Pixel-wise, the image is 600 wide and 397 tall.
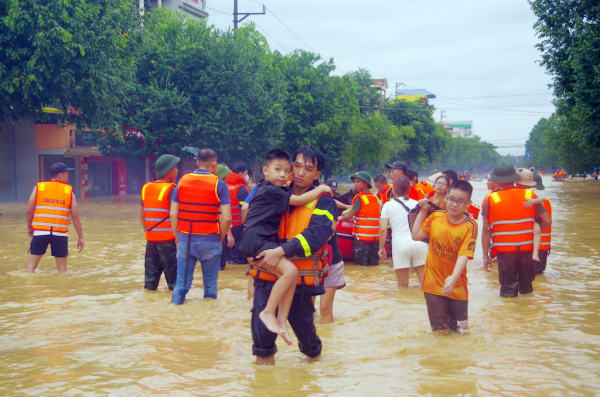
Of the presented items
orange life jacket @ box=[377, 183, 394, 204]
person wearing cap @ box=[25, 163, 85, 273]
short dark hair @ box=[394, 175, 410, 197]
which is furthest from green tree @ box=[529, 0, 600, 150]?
person wearing cap @ box=[25, 163, 85, 273]

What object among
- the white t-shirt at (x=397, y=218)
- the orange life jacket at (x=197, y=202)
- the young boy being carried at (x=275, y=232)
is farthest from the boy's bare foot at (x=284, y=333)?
the white t-shirt at (x=397, y=218)

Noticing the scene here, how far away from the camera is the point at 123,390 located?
168 inches

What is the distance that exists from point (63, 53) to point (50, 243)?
32.4 ft

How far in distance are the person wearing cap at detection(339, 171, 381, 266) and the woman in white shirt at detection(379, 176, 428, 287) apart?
977 mm

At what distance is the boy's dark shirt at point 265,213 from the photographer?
412cm

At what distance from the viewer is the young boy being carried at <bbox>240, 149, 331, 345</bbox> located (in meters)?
4.06

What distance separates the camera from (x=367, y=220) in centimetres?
1023

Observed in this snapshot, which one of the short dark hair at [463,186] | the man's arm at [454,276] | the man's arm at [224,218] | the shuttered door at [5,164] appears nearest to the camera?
the man's arm at [454,276]

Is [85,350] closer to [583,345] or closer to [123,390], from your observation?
[123,390]

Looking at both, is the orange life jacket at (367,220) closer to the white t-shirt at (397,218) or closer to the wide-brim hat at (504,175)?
the white t-shirt at (397,218)

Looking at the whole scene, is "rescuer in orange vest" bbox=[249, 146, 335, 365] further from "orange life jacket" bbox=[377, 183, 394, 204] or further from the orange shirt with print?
"orange life jacket" bbox=[377, 183, 394, 204]

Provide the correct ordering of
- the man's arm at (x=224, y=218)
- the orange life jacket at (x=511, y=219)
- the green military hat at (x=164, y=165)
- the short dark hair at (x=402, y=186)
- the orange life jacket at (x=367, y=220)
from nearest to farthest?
the man's arm at (x=224, y=218)
the orange life jacket at (x=511, y=219)
the green military hat at (x=164, y=165)
the short dark hair at (x=402, y=186)
the orange life jacket at (x=367, y=220)

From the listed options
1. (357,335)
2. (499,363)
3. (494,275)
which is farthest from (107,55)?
(499,363)

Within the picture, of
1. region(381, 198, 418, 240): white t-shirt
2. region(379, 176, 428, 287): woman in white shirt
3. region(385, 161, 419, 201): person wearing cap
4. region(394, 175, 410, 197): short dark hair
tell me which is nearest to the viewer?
region(379, 176, 428, 287): woman in white shirt
